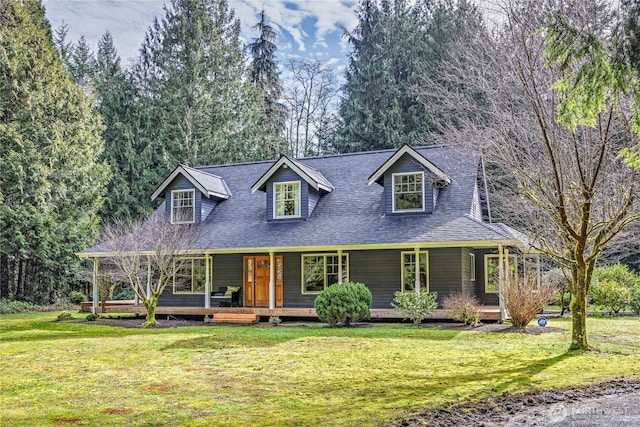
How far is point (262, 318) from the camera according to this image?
19.9 metres

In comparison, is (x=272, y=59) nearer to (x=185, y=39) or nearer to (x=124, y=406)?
(x=185, y=39)

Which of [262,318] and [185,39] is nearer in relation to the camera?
[262,318]

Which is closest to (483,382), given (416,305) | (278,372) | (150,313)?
(278,372)

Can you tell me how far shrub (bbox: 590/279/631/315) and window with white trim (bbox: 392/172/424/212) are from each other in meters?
7.20

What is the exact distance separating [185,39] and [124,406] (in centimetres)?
3329

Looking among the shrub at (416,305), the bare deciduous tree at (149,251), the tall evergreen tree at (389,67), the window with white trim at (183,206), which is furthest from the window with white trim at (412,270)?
the tall evergreen tree at (389,67)

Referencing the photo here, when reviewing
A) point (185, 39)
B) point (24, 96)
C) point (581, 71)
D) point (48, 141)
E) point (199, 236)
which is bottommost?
point (199, 236)

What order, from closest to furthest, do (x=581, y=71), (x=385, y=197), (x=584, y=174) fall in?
(x=581, y=71), (x=584, y=174), (x=385, y=197)

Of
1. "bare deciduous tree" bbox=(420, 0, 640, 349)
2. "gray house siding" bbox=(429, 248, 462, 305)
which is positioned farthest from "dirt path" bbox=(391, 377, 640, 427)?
"gray house siding" bbox=(429, 248, 462, 305)

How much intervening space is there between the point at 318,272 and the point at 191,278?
5163mm

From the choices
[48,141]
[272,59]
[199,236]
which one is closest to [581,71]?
[199,236]

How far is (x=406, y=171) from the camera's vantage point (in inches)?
770

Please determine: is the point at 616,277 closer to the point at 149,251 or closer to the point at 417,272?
the point at 417,272

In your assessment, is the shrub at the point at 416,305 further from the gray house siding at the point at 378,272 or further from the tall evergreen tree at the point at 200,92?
the tall evergreen tree at the point at 200,92
